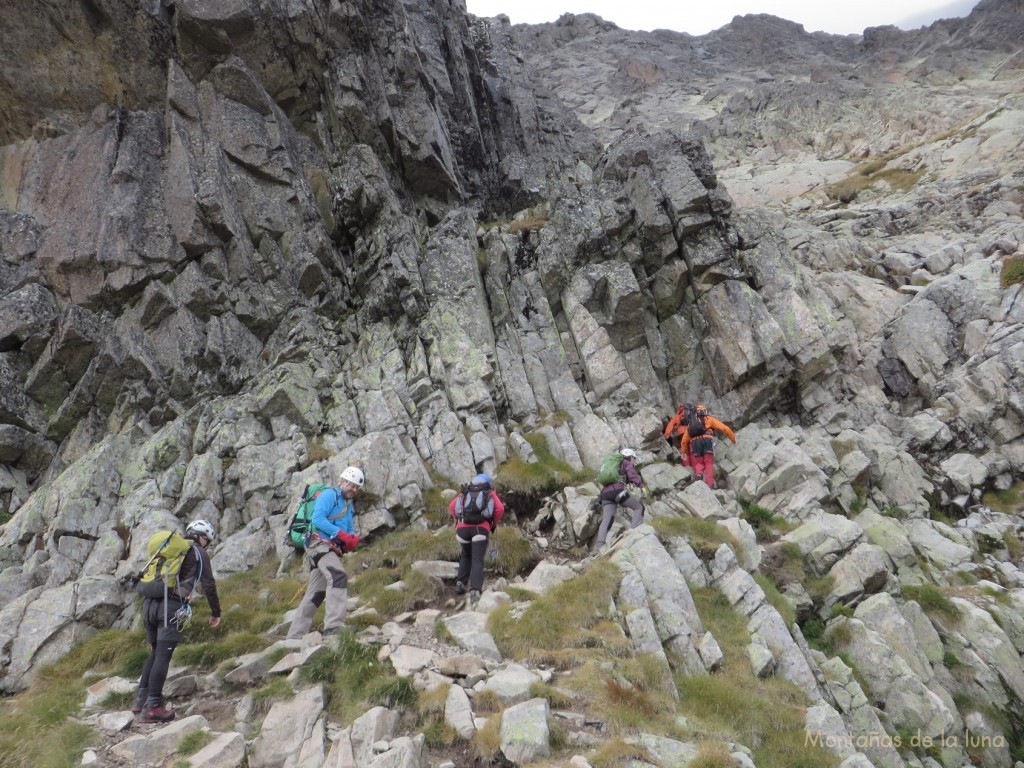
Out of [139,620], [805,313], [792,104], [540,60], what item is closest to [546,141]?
[805,313]

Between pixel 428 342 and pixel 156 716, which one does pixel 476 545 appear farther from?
pixel 428 342

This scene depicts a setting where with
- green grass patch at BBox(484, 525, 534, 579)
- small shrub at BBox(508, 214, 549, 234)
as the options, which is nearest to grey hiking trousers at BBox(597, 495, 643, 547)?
Answer: green grass patch at BBox(484, 525, 534, 579)

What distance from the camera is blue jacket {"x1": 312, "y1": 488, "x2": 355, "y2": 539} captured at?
42.6 ft

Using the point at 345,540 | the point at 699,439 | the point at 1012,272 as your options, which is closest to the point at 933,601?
the point at 699,439

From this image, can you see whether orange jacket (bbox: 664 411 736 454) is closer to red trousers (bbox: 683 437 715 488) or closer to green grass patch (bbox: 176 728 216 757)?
red trousers (bbox: 683 437 715 488)

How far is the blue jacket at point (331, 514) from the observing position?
1298 centimetres

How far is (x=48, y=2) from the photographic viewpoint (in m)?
28.8

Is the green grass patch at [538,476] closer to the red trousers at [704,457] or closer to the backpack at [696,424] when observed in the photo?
the red trousers at [704,457]

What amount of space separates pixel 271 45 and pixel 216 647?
1394 inches

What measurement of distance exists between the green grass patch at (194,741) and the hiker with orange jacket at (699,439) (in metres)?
19.6

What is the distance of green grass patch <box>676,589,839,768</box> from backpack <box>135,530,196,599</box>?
10949mm

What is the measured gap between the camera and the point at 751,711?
34.9 ft

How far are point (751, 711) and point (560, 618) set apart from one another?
4375 millimetres

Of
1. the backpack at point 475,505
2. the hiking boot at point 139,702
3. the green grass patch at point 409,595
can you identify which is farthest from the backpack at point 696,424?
the hiking boot at point 139,702
